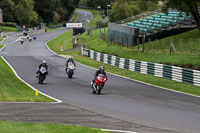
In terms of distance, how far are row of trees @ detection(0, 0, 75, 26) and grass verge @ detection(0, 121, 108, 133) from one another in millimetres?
118406

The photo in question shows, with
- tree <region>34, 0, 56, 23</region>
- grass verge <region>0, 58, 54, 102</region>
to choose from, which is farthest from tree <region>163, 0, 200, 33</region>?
tree <region>34, 0, 56, 23</region>

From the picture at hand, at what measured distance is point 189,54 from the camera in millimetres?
38125

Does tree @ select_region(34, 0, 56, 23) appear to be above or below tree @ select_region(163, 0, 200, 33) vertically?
below

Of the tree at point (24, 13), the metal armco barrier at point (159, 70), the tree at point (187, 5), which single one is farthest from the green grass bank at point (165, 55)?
the tree at point (24, 13)

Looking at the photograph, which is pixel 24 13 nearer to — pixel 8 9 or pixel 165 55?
pixel 8 9

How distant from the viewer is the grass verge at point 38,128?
12102 millimetres

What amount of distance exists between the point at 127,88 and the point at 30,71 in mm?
12347

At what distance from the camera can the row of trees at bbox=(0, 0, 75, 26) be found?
129m

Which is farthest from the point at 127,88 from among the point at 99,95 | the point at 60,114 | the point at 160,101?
the point at 60,114

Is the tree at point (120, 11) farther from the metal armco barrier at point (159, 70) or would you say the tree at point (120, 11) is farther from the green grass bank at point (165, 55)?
the metal armco barrier at point (159, 70)

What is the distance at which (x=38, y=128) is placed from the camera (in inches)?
494

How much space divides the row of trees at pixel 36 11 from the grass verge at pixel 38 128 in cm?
11841

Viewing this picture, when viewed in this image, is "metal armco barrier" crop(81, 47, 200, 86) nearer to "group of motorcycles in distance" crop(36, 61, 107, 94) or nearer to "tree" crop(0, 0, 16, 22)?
"group of motorcycles in distance" crop(36, 61, 107, 94)

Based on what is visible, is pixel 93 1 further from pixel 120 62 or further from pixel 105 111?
pixel 105 111
